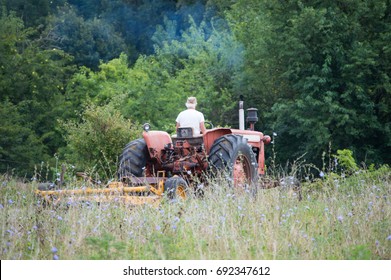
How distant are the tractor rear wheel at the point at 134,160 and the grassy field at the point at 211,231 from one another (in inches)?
140

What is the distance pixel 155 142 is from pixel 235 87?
2024 cm

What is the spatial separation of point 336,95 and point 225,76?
7991 millimetres

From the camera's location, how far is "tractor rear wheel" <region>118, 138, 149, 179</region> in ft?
39.0

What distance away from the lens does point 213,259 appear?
595 centimetres

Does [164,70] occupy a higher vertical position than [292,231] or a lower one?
higher

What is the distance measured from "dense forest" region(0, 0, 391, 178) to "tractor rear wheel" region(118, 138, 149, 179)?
330 inches

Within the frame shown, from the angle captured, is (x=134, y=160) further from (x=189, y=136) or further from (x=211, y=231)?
(x=211, y=231)

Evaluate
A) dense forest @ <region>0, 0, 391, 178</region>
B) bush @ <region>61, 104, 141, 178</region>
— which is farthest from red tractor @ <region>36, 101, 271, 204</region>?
bush @ <region>61, 104, 141, 178</region>

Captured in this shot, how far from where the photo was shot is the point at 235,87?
31984 mm

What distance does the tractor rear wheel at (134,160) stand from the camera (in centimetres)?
1190

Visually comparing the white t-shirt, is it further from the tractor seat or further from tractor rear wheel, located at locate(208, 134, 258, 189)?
tractor rear wheel, located at locate(208, 134, 258, 189)

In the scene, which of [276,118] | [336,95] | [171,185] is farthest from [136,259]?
[276,118]

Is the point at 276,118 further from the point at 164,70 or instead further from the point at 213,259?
the point at 213,259

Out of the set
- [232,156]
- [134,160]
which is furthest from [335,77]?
[232,156]
